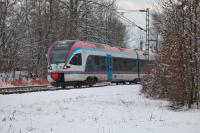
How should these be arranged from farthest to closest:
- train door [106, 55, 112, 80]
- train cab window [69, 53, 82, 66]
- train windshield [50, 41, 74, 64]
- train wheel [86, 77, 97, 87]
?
train door [106, 55, 112, 80]
train wheel [86, 77, 97, 87]
train cab window [69, 53, 82, 66]
train windshield [50, 41, 74, 64]

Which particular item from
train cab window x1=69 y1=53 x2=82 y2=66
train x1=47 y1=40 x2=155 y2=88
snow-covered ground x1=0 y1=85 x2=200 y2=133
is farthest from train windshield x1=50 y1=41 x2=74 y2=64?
snow-covered ground x1=0 y1=85 x2=200 y2=133

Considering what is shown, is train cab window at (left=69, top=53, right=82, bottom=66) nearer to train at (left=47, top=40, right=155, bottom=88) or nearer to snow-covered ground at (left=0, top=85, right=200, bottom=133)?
train at (left=47, top=40, right=155, bottom=88)

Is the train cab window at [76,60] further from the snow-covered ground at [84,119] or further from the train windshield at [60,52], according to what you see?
the snow-covered ground at [84,119]

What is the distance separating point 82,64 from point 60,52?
1.63 meters

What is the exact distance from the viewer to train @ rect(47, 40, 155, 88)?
74.0 ft

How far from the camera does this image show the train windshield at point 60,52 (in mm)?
22516

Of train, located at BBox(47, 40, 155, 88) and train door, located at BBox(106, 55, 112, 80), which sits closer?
train, located at BBox(47, 40, 155, 88)

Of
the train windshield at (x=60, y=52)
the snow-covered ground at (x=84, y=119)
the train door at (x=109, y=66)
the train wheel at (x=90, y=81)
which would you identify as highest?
the train windshield at (x=60, y=52)

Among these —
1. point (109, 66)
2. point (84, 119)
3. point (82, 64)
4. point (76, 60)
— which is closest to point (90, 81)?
point (82, 64)

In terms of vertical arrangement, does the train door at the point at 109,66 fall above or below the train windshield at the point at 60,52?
below

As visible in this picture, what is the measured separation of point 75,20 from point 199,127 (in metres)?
29.7

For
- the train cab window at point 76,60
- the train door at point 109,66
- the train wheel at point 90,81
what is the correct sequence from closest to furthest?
the train cab window at point 76,60
the train wheel at point 90,81
the train door at point 109,66

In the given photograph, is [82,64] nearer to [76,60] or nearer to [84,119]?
[76,60]

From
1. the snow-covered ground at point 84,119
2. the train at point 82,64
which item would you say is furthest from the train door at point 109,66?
the snow-covered ground at point 84,119
